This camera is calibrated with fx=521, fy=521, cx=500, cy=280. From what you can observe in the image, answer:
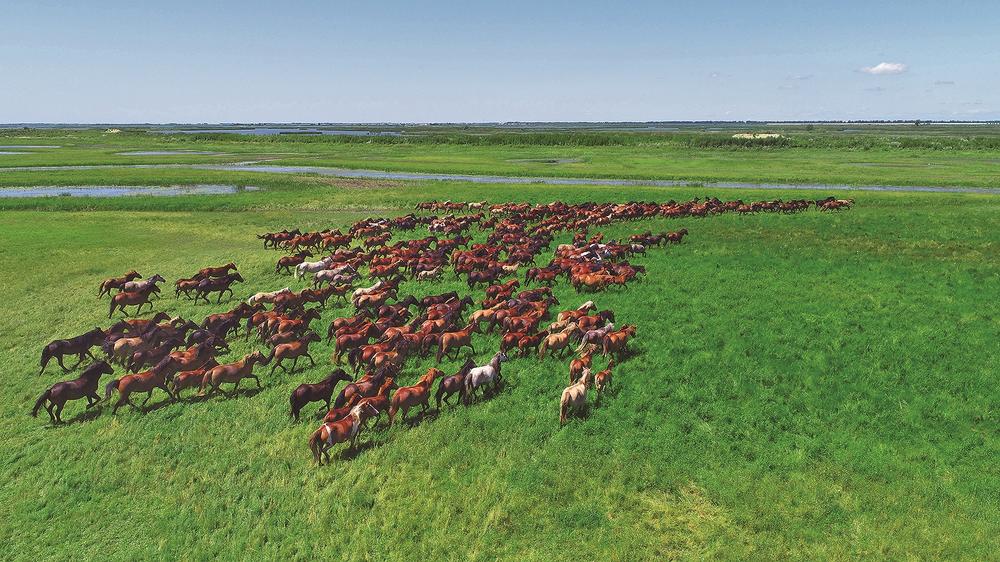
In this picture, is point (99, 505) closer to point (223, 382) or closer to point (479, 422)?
point (223, 382)

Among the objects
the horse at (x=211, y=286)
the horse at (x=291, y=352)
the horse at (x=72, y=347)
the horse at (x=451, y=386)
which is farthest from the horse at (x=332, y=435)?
the horse at (x=211, y=286)

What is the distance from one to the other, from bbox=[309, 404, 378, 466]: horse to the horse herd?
0.02 metres

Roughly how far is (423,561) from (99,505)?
565 centimetres

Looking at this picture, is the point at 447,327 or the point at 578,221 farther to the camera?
the point at 578,221

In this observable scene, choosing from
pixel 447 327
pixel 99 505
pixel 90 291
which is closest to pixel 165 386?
pixel 99 505

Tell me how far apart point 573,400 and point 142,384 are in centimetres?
931

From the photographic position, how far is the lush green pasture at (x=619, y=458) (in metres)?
7.72

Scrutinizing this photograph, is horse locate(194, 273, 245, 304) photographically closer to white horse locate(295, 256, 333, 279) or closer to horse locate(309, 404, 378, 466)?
white horse locate(295, 256, 333, 279)

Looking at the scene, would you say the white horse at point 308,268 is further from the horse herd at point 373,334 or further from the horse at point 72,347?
the horse at point 72,347

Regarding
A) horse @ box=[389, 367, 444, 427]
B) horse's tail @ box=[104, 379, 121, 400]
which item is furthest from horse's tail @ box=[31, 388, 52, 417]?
horse @ box=[389, 367, 444, 427]

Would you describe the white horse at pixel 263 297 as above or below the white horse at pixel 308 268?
below

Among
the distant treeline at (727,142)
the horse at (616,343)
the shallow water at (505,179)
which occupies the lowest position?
the horse at (616,343)

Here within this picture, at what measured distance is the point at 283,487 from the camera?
891 centimetres

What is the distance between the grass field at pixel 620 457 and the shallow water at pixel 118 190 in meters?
33.6
